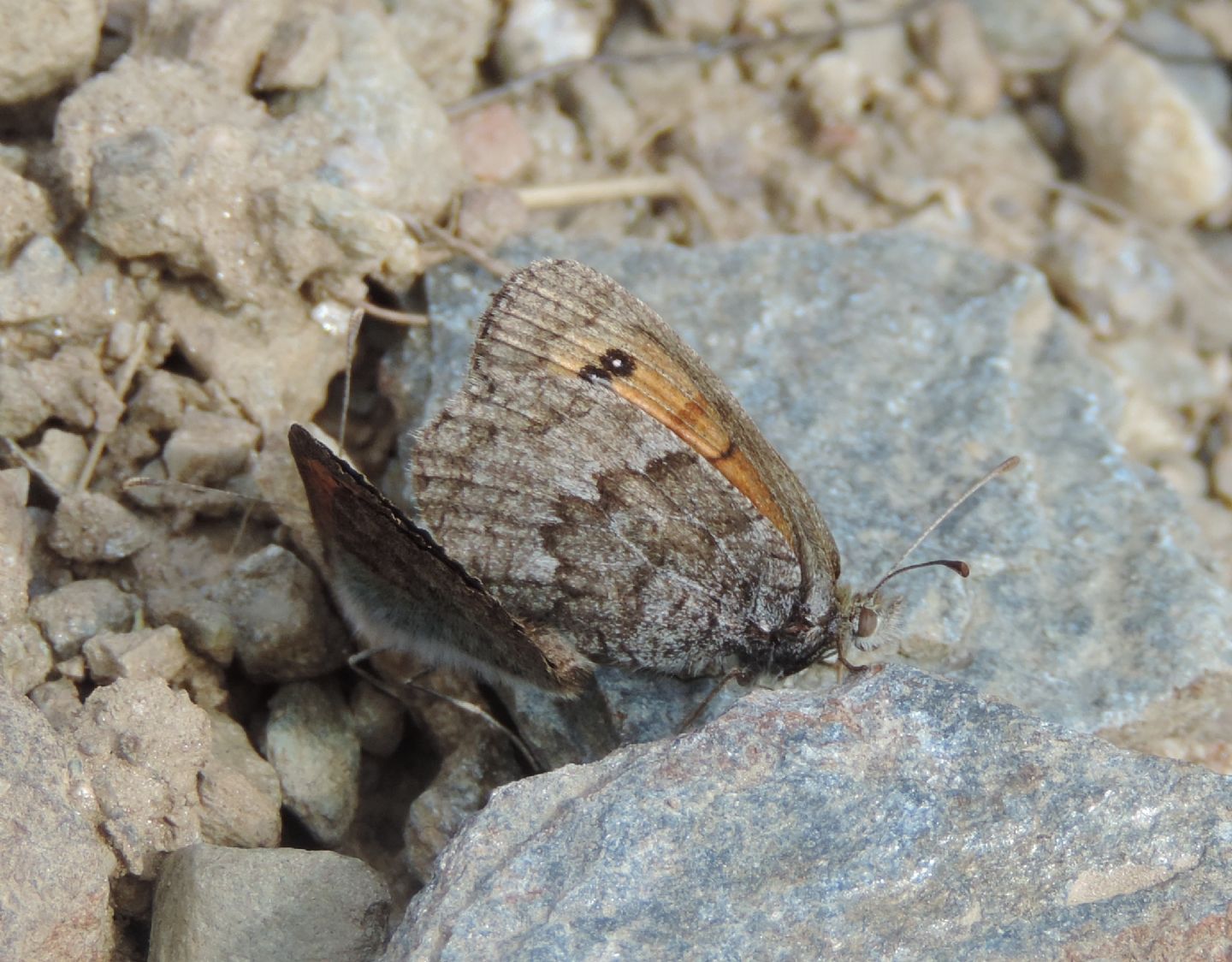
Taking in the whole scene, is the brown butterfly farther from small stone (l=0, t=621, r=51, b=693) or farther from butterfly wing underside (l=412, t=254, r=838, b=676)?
small stone (l=0, t=621, r=51, b=693)

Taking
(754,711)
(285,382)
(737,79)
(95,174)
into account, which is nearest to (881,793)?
(754,711)

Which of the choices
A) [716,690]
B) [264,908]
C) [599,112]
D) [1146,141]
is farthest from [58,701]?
[1146,141]

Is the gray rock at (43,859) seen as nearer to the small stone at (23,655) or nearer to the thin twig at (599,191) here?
the small stone at (23,655)

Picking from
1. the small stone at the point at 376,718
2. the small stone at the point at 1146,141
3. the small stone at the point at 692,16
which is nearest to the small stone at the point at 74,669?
the small stone at the point at 376,718

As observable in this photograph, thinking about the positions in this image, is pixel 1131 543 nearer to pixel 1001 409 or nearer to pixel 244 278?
pixel 1001 409

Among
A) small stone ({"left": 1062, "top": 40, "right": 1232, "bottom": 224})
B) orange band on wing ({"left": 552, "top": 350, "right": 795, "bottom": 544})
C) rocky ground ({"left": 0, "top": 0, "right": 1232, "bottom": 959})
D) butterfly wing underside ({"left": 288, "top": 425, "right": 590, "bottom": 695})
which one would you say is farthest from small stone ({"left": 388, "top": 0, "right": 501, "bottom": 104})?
small stone ({"left": 1062, "top": 40, "right": 1232, "bottom": 224})

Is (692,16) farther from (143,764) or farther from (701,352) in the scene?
(143,764)

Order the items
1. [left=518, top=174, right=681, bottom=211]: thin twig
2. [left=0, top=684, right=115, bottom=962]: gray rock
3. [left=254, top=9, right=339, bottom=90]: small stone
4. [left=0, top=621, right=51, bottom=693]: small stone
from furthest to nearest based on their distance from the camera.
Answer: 1. [left=518, top=174, right=681, bottom=211]: thin twig
2. [left=254, top=9, right=339, bottom=90]: small stone
3. [left=0, top=621, right=51, bottom=693]: small stone
4. [left=0, top=684, right=115, bottom=962]: gray rock
